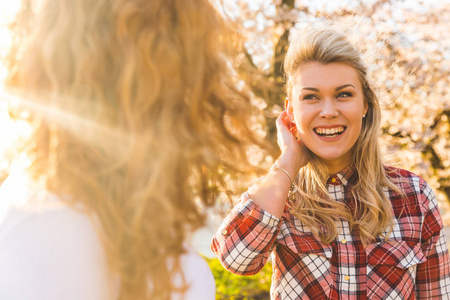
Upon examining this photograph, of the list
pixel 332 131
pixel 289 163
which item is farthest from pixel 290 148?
pixel 332 131

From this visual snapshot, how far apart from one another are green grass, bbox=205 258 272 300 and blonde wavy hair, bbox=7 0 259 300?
180 inches

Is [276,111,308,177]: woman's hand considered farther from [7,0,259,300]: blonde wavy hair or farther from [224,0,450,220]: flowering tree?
[224,0,450,220]: flowering tree

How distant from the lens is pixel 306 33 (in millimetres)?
2229

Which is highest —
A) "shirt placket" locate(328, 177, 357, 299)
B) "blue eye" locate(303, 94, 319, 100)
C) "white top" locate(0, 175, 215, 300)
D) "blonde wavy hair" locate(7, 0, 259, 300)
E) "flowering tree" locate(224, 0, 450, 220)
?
"flowering tree" locate(224, 0, 450, 220)

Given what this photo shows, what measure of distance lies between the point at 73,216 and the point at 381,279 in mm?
1541

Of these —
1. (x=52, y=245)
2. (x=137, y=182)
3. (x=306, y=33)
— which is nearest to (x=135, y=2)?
(x=137, y=182)

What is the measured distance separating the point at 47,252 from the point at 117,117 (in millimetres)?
287

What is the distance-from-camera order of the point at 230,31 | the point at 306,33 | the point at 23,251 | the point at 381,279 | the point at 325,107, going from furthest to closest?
the point at 306,33
the point at 325,107
the point at 381,279
the point at 230,31
the point at 23,251

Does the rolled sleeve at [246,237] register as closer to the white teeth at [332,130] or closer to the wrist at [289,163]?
the wrist at [289,163]

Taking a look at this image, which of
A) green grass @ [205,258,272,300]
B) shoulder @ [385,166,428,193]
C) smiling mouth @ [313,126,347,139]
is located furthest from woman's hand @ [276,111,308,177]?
green grass @ [205,258,272,300]

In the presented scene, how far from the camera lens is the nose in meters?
2.07

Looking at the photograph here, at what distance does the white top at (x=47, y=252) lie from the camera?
2.66ft

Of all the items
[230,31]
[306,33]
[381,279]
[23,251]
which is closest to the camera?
[23,251]

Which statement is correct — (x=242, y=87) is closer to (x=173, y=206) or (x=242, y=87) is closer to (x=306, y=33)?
(x=173, y=206)
